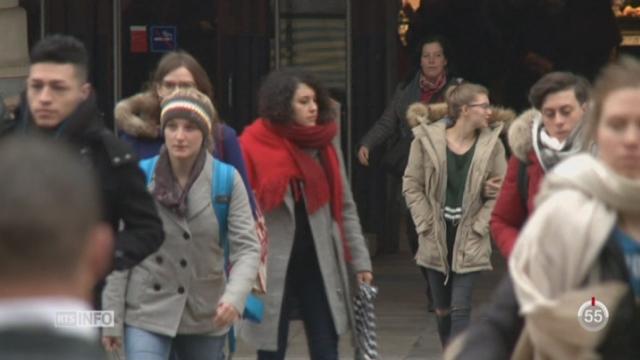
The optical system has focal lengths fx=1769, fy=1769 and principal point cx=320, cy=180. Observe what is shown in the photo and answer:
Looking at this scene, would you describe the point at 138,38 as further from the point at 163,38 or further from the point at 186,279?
the point at 186,279

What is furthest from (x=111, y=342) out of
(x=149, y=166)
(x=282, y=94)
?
(x=282, y=94)

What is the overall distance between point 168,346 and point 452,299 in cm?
284

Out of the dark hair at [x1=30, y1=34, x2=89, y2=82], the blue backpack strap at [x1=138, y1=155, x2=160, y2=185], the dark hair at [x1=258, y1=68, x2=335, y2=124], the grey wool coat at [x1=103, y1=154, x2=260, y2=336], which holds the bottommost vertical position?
the grey wool coat at [x1=103, y1=154, x2=260, y2=336]

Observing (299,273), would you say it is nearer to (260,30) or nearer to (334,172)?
(334,172)

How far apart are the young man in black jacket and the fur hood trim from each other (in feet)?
6.08

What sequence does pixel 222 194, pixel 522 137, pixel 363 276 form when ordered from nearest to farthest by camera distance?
pixel 222 194, pixel 522 137, pixel 363 276

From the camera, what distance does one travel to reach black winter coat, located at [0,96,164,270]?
6.27m

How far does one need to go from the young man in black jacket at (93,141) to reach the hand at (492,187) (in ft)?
12.2

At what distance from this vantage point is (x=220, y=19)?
15648 mm

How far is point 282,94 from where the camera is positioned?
8.54 meters

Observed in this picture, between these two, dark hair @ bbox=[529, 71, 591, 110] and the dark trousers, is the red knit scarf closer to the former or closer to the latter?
the dark trousers

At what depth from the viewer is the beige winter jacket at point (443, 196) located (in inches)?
388

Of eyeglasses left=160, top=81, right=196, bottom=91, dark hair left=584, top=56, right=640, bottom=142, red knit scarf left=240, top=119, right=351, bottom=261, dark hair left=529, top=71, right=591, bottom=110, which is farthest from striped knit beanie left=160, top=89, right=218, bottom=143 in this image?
dark hair left=584, top=56, right=640, bottom=142

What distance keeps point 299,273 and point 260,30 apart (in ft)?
23.8
